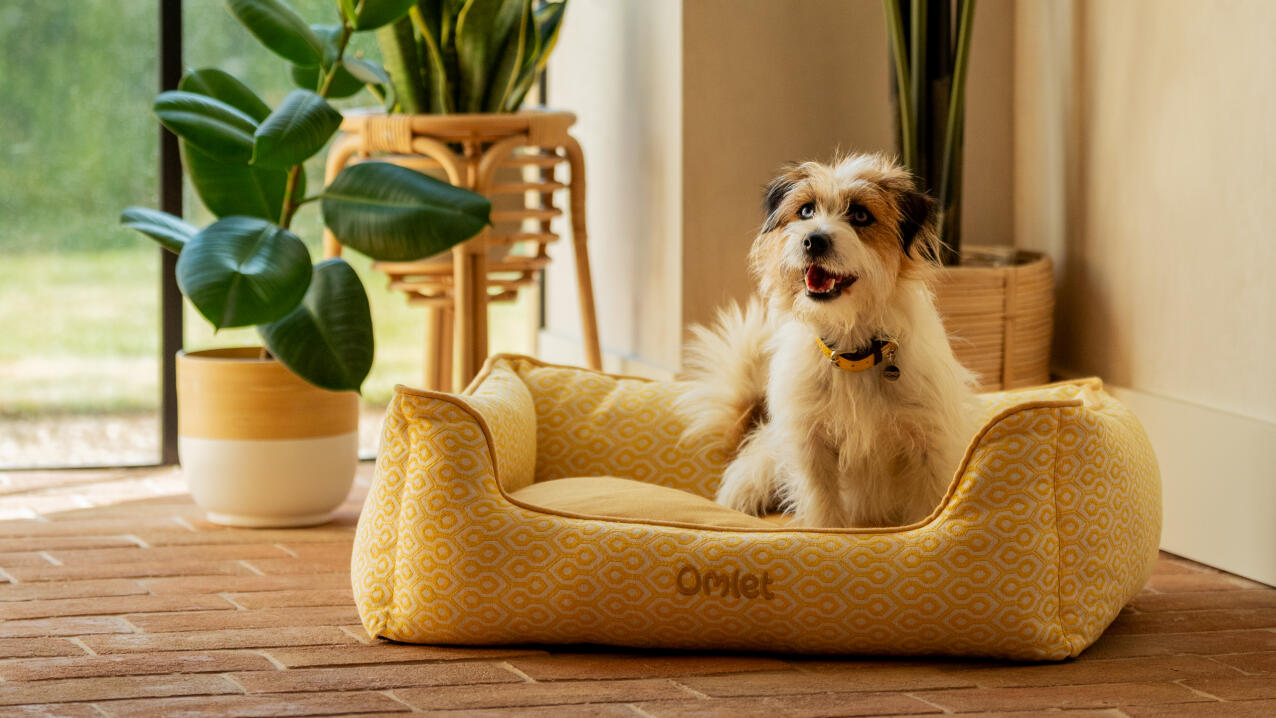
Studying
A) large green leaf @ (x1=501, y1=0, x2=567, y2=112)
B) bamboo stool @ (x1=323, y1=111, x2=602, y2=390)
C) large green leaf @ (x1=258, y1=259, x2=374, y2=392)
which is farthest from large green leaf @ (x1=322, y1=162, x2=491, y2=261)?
large green leaf @ (x1=501, y1=0, x2=567, y2=112)

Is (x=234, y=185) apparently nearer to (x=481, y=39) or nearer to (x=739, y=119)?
(x=481, y=39)

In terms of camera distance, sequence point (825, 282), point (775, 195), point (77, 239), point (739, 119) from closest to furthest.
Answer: point (825, 282) < point (775, 195) < point (739, 119) < point (77, 239)

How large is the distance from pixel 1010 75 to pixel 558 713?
2146 mm

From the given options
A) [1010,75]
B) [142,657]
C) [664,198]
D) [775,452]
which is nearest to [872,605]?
[775,452]

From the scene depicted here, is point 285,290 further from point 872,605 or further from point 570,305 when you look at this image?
point 570,305

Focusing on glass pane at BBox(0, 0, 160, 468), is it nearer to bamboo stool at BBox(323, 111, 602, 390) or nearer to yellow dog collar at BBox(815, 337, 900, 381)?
bamboo stool at BBox(323, 111, 602, 390)

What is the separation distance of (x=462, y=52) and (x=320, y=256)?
2.99ft

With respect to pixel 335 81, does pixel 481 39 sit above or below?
above

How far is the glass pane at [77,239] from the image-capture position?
3.76m

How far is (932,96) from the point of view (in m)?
3.17

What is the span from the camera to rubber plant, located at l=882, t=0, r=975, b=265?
3129 millimetres

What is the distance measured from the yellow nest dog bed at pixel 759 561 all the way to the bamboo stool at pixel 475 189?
1029 millimetres

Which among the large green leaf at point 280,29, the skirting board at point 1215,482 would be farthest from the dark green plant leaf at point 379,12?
the skirting board at point 1215,482

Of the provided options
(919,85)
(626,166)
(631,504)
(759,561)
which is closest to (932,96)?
(919,85)
